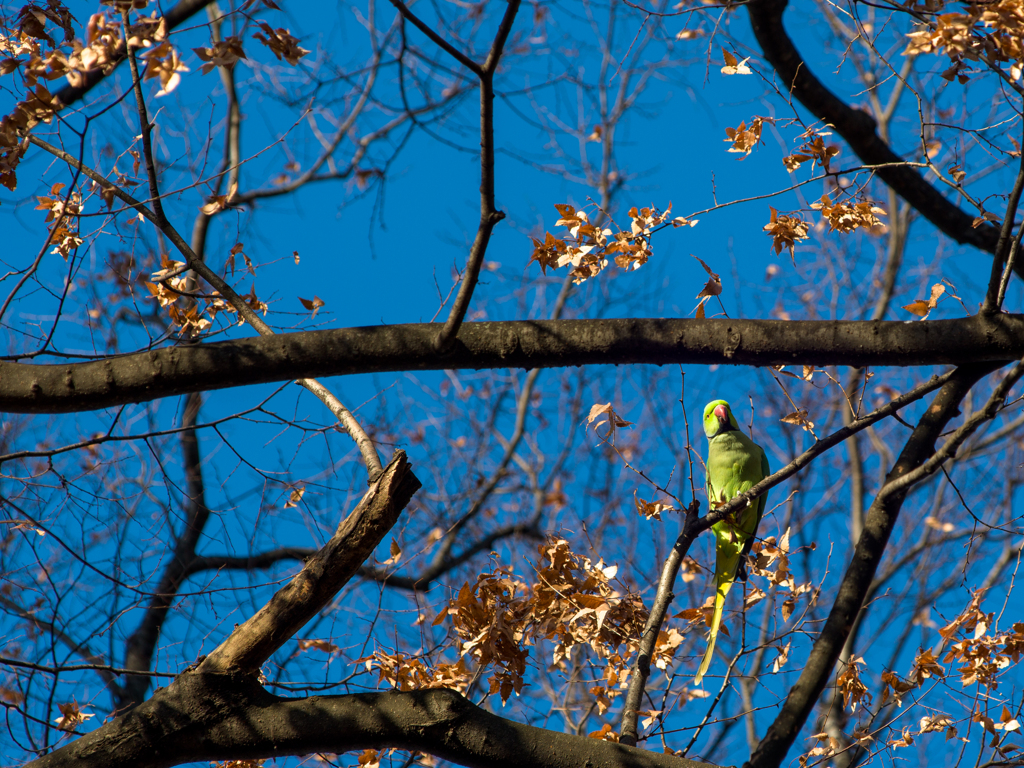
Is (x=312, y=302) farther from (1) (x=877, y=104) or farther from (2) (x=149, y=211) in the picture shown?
(1) (x=877, y=104)

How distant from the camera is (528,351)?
268cm

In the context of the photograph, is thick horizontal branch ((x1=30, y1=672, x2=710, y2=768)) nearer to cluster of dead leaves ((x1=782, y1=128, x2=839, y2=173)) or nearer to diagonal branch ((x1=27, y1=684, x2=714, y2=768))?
diagonal branch ((x1=27, y1=684, x2=714, y2=768))

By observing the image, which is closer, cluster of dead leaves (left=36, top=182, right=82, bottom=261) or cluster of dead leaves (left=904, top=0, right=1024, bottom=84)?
cluster of dead leaves (left=904, top=0, right=1024, bottom=84)

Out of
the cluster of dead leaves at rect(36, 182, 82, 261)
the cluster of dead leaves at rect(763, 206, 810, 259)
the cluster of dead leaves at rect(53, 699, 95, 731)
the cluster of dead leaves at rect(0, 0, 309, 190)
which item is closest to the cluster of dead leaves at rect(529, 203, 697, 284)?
the cluster of dead leaves at rect(763, 206, 810, 259)

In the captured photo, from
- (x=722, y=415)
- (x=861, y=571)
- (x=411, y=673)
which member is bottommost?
(x=411, y=673)

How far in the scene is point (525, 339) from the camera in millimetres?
2674

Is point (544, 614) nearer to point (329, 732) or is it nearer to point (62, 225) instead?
point (329, 732)

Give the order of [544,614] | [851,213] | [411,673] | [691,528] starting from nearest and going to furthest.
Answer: [691,528] < [544,614] < [851,213] < [411,673]

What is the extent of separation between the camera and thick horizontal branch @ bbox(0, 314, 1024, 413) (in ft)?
8.10

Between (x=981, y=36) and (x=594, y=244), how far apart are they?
142 centimetres

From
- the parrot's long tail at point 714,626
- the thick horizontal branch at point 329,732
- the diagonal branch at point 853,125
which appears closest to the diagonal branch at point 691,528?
the thick horizontal branch at point 329,732

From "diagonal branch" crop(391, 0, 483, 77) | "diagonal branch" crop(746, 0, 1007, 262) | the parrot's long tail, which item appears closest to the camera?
"diagonal branch" crop(391, 0, 483, 77)

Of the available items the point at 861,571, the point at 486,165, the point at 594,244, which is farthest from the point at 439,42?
the point at 861,571

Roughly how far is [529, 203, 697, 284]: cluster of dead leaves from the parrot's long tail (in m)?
1.56
